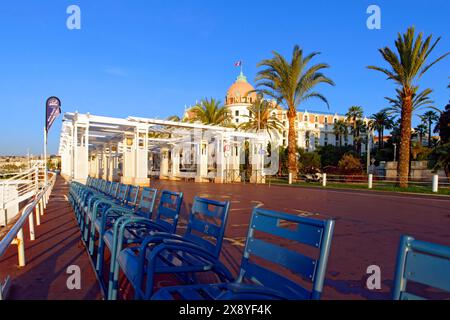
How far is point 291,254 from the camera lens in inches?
91.4

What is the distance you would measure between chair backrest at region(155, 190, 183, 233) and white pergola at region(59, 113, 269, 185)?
17.9 m

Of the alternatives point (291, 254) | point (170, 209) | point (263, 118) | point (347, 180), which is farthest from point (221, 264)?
point (263, 118)

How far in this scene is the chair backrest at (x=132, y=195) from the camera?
584cm

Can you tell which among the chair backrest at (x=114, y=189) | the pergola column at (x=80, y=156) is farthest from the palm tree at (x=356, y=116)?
the chair backrest at (x=114, y=189)

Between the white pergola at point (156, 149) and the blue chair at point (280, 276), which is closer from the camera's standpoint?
the blue chair at point (280, 276)

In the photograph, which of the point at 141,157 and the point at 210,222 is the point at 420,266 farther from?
the point at 141,157

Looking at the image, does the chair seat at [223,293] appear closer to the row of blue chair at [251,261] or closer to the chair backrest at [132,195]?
the row of blue chair at [251,261]

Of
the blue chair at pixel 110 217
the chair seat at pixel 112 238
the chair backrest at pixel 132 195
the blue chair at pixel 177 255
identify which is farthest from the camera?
the chair backrest at pixel 132 195

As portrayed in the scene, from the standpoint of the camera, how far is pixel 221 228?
122 inches

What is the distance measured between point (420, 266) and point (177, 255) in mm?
2145

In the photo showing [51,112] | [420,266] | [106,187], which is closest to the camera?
[420,266]

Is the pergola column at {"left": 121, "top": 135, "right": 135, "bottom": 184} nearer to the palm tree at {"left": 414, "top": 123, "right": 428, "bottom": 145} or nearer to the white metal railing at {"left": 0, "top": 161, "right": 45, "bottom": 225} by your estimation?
the white metal railing at {"left": 0, "top": 161, "right": 45, "bottom": 225}

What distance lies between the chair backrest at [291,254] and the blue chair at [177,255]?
0.35 metres
